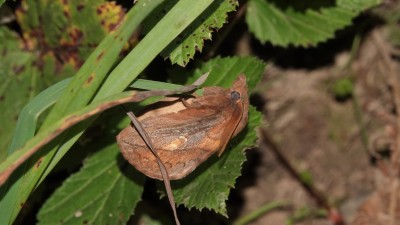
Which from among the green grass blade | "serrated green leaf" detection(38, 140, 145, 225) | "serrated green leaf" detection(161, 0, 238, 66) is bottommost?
"serrated green leaf" detection(38, 140, 145, 225)

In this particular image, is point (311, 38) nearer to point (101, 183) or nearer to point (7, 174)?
point (101, 183)

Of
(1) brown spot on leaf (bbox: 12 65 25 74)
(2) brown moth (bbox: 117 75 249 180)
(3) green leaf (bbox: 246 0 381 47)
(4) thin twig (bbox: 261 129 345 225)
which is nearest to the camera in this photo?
(2) brown moth (bbox: 117 75 249 180)

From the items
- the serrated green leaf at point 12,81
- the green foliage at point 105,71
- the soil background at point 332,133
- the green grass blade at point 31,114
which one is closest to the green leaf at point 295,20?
the green foliage at point 105,71

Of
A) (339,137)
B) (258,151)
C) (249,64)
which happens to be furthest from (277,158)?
(249,64)

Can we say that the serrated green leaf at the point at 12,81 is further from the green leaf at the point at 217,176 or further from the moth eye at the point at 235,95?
the moth eye at the point at 235,95

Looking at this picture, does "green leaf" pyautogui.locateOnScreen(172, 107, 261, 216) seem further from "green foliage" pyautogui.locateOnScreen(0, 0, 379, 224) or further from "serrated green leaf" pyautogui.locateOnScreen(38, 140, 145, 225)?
"serrated green leaf" pyautogui.locateOnScreen(38, 140, 145, 225)

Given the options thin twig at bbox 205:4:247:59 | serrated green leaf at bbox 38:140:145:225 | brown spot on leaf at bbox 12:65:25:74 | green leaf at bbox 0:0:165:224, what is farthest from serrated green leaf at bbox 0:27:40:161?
thin twig at bbox 205:4:247:59

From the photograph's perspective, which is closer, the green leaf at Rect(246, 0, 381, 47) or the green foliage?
the green foliage
